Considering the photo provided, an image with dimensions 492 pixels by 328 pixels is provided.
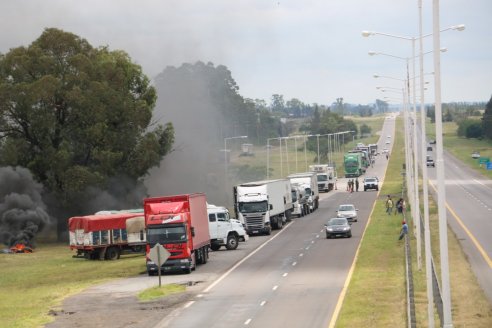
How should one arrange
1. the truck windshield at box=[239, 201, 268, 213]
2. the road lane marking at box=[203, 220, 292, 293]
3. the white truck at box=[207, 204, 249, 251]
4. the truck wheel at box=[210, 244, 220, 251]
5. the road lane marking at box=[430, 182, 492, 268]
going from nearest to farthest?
the road lane marking at box=[203, 220, 292, 293] < the road lane marking at box=[430, 182, 492, 268] < the white truck at box=[207, 204, 249, 251] < the truck wheel at box=[210, 244, 220, 251] < the truck windshield at box=[239, 201, 268, 213]

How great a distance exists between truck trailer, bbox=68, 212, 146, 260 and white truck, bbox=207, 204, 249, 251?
14.6 feet

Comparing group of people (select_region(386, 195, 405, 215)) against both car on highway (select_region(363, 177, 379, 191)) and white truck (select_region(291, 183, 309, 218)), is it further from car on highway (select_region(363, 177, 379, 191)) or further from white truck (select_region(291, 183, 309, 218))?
car on highway (select_region(363, 177, 379, 191))

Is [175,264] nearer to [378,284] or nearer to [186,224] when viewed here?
[186,224]

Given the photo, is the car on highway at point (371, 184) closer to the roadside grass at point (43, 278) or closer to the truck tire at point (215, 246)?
the roadside grass at point (43, 278)

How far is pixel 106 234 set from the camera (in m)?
62.6

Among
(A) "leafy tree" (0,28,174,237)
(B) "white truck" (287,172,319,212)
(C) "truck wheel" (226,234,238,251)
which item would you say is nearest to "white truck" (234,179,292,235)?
(C) "truck wheel" (226,234,238,251)

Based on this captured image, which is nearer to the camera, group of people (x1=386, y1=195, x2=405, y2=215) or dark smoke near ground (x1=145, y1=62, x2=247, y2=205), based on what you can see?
group of people (x1=386, y1=195, x2=405, y2=215)

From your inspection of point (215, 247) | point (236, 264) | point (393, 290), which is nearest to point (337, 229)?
point (215, 247)

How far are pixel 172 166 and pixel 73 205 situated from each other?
27.2m

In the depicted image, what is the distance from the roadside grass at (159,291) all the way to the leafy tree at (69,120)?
39.9 meters

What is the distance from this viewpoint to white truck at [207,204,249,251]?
204 feet

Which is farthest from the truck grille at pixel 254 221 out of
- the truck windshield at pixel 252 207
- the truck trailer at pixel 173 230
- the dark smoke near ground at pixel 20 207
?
the truck trailer at pixel 173 230

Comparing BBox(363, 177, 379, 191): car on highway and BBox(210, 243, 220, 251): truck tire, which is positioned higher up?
BBox(210, 243, 220, 251): truck tire

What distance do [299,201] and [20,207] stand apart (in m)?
25.9
